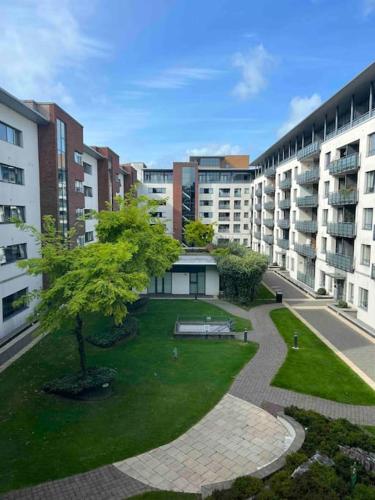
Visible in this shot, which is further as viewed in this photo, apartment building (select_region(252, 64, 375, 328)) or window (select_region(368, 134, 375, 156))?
apartment building (select_region(252, 64, 375, 328))

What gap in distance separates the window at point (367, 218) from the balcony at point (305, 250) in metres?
11.3

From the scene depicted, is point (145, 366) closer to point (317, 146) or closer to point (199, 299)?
point (199, 299)

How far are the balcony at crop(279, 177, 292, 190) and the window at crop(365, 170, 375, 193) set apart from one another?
20.2m

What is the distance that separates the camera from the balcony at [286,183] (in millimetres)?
49250

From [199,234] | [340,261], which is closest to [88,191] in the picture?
[199,234]

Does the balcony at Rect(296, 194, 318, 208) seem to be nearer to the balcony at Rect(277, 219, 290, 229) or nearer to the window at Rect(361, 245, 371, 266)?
the balcony at Rect(277, 219, 290, 229)

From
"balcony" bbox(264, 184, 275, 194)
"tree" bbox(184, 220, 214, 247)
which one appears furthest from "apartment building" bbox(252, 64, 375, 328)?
"tree" bbox(184, 220, 214, 247)

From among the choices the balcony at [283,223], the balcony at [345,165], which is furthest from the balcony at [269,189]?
the balcony at [345,165]

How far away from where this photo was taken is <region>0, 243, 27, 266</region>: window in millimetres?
23844

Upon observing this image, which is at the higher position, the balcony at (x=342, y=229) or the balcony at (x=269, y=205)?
the balcony at (x=269, y=205)

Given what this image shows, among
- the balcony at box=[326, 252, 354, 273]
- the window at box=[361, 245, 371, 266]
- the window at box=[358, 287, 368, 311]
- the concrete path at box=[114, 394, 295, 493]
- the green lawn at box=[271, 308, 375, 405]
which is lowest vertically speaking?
the green lawn at box=[271, 308, 375, 405]

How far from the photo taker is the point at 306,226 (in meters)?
42.5

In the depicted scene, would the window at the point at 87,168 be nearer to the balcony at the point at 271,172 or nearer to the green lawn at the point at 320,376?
the balcony at the point at 271,172

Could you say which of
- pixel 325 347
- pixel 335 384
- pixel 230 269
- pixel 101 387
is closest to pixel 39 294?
pixel 101 387
